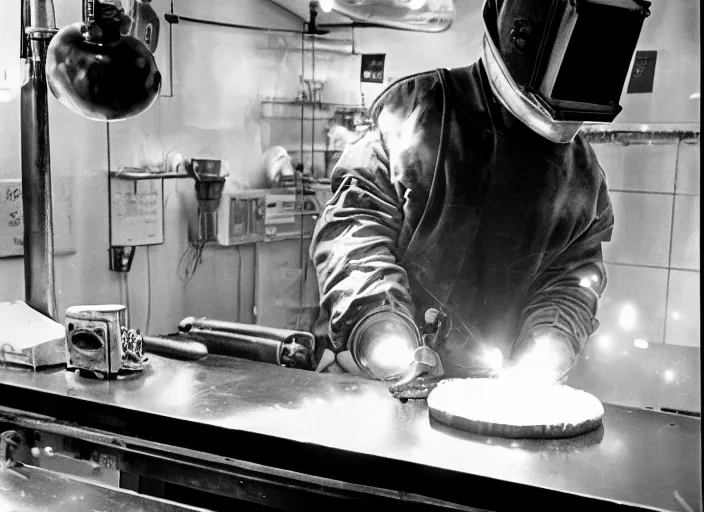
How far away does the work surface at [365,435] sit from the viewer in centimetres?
110

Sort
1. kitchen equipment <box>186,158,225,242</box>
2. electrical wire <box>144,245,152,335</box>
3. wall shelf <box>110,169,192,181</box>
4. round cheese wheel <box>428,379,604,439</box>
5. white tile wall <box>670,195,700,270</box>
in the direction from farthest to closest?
kitchen equipment <box>186,158,225,242</box> → electrical wire <box>144,245,152,335</box> → wall shelf <box>110,169,192,181</box> → white tile wall <box>670,195,700,270</box> → round cheese wheel <box>428,379,604,439</box>

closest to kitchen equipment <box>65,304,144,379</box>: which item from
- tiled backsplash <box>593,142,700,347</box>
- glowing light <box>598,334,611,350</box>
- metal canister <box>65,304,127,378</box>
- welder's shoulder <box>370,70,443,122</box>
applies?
metal canister <box>65,304,127,378</box>

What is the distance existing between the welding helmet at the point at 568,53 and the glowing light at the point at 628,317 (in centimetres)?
149

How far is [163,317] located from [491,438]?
9.39ft

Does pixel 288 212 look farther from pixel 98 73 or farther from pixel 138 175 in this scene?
pixel 98 73

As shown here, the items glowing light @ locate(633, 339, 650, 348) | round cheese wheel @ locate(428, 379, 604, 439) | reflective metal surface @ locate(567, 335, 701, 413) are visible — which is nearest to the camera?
round cheese wheel @ locate(428, 379, 604, 439)

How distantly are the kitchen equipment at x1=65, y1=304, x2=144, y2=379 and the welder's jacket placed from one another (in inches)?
25.9

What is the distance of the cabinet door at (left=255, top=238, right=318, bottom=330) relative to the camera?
4.30m

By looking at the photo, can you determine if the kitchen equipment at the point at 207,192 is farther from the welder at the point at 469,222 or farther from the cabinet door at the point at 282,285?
the welder at the point at 469,222

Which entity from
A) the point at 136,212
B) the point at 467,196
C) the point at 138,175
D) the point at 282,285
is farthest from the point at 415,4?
the point at 282,285

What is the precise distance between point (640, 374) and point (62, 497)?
1.85m

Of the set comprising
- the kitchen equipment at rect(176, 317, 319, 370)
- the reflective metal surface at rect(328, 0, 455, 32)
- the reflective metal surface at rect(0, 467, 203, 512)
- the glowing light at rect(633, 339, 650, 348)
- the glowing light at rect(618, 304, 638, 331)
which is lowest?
the glowing light at rect(633, 339, 650, 348)

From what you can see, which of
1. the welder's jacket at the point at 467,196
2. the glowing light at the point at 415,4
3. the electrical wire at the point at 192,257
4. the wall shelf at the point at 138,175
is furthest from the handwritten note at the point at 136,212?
the glowing light at the point at 415,4

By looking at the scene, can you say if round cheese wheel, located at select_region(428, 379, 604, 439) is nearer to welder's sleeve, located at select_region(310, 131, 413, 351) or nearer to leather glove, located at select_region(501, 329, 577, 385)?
leather glove, located at select_region(501, 329, 577, 385)
